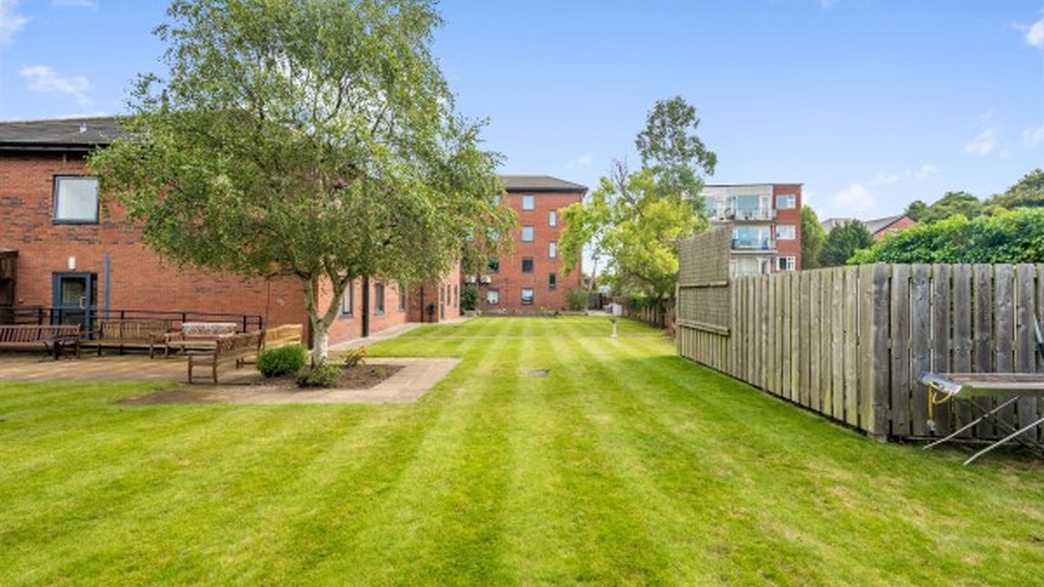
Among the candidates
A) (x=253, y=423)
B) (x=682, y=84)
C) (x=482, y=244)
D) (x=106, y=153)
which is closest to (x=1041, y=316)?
(x=482, y=244)

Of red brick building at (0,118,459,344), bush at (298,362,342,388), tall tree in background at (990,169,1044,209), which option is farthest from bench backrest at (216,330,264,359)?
tall tree in background at (990,169,1044,209)

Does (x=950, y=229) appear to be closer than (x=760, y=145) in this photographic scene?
Yes

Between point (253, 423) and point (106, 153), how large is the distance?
6.12 metres

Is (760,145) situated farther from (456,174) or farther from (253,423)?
(253,423)

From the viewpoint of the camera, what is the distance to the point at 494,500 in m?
4.66

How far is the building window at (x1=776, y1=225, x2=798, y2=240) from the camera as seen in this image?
186ft

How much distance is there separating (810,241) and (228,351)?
66.1 meters

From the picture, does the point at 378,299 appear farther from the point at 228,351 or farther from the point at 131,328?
the point at 228,351

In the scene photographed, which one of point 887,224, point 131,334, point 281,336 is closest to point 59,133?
point 131,334

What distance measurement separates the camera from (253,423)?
750 centimetres

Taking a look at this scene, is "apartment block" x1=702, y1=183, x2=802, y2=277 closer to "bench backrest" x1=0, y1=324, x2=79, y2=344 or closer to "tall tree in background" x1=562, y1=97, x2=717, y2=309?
"tall tree in background" x1=562, y1=97, x2=717, y2=309

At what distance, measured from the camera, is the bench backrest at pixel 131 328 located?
1614 centimetres

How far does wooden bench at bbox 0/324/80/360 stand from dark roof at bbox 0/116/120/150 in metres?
5.37

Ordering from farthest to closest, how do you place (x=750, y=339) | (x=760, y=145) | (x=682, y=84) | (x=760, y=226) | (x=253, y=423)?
(x=760, y=226) → (x=682, y=84) → (x=760, y=145) → (x=750, y=339) → (x=253, y=423)
